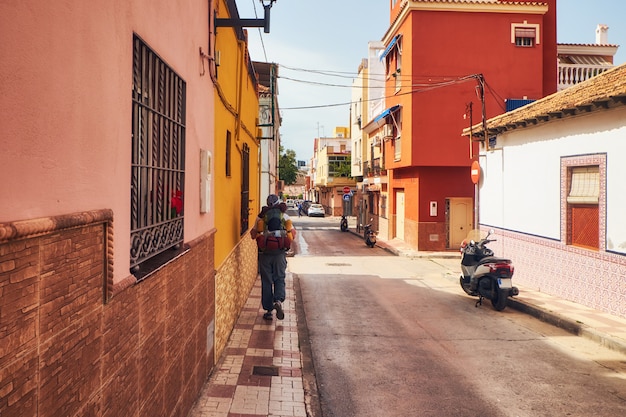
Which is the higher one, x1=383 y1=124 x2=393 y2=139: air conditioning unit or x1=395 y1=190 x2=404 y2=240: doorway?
x1=383 y1=124 x2=393 y2=139: air conditioning unit

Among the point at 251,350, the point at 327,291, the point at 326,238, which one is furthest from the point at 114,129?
the point at 326,238

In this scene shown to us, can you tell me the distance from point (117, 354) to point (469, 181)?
19.3 m

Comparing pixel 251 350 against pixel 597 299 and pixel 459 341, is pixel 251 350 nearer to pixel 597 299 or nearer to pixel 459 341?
pixel 459 341

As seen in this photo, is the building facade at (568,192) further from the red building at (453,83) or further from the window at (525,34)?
the window at (525,34)

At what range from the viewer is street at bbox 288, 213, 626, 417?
5152 mm

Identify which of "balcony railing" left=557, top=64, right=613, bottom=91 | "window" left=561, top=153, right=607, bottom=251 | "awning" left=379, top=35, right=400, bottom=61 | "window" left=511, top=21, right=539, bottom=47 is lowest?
"window" left=561, top=153, right=607, bottom=251

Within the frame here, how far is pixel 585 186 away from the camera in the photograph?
9664mm

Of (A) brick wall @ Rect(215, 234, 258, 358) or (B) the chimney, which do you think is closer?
(A) brick wall @ Rect(215, 234, 258, 358)

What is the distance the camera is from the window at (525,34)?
20.0m

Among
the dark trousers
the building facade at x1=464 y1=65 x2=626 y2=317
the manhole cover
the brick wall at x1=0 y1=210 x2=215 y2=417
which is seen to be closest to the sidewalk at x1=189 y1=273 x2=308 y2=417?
the manhole cover

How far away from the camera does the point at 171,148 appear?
411 cm

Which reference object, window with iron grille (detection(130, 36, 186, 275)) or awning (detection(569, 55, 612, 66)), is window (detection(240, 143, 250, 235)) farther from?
awning (detection(569, 55, 612, 66))

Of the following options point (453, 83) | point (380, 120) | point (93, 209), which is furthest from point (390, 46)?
point (93, 209)

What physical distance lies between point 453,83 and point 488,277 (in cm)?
1199
